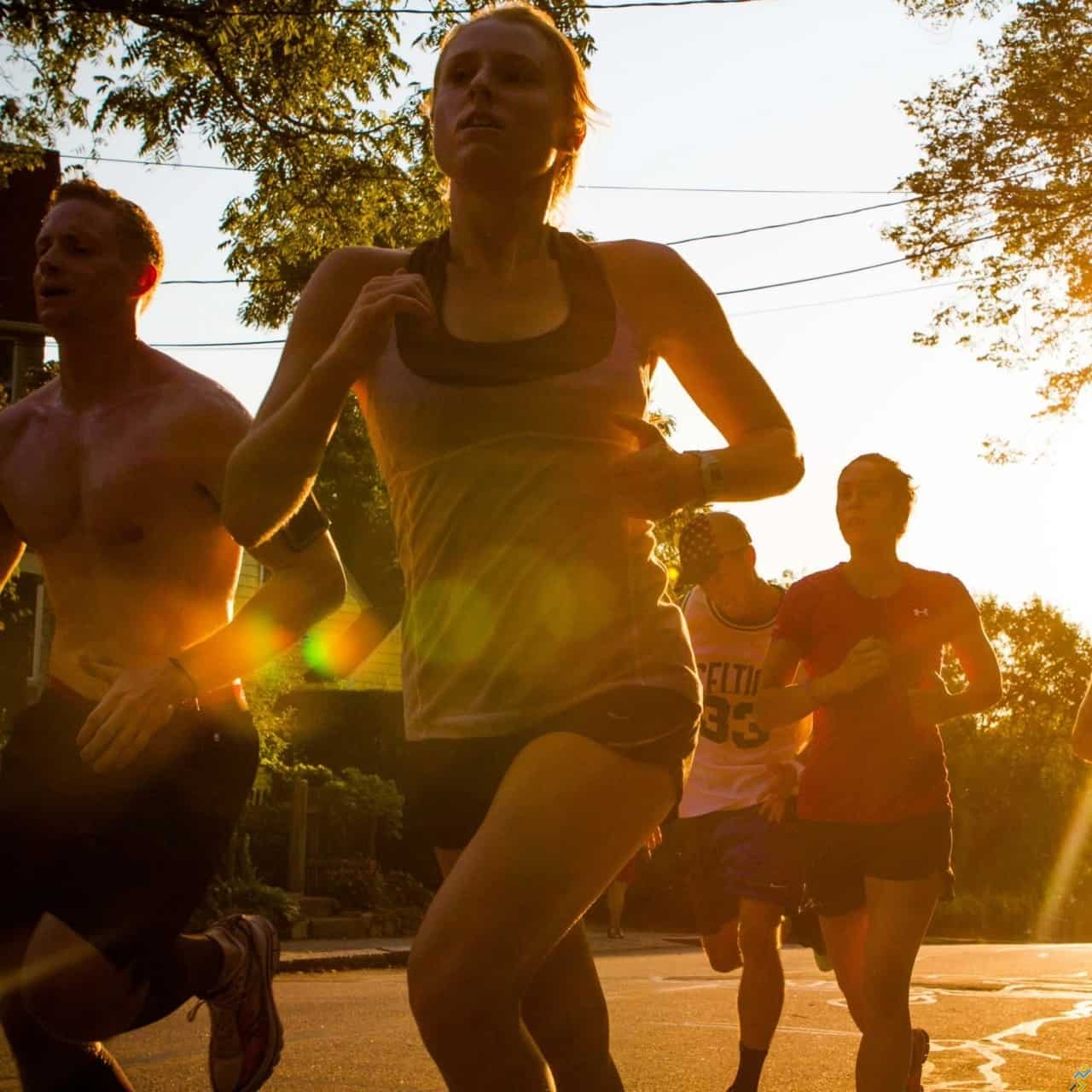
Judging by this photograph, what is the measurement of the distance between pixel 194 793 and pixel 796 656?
248cm

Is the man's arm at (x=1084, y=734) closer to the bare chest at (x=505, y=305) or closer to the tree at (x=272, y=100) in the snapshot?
the bare chest at (x=505, y=305)

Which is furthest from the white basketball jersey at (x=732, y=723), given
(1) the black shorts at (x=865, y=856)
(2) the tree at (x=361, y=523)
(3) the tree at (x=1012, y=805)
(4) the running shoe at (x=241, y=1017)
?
(3) the tree at (x=1012, y=805)

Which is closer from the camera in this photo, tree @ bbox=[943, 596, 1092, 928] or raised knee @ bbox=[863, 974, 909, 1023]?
raised knee @ bbox=[863, 974, 909, 1023]

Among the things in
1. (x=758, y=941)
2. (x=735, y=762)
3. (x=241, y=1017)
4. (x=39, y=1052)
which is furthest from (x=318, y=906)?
(x=39, y=1052)

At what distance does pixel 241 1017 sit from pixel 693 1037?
4.75 meters

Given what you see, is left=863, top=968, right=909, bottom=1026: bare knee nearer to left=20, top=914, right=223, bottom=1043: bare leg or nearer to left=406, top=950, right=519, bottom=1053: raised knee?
left=20, top=914, right=223, bottom=1043: bare leg

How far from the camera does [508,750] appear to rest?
3.04 m

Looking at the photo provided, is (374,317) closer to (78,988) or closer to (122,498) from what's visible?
(122,498)

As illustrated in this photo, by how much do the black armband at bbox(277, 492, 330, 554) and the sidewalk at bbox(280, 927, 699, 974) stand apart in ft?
33.0

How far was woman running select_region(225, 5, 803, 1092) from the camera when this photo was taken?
3016 millimetres

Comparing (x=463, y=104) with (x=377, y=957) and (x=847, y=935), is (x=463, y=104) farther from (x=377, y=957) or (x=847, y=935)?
(x=377, y=957)

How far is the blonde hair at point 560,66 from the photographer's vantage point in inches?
132

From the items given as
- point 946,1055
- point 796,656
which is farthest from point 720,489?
point 946,1055

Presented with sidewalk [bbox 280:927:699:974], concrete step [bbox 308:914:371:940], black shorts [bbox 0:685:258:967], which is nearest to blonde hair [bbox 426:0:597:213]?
black shorts [bbox 0:685:258:967]
